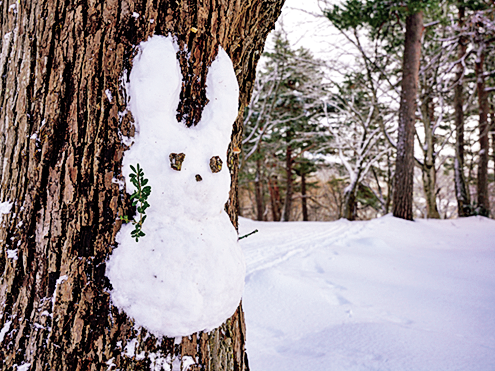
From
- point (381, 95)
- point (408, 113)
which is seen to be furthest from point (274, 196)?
point (408, 113)

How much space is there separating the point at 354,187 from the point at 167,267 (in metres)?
9.16

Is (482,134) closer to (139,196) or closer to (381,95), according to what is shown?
(381,95)

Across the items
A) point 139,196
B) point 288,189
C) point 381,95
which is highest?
point 381,95

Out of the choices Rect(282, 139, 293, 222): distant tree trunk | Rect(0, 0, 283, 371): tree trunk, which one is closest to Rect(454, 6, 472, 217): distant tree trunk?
Rect(282, 139, 293, 222): distant tree trunk

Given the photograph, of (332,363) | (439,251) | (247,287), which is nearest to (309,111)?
(439,251)

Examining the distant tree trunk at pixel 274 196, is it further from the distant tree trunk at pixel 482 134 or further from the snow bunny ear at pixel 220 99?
the snow bunny ear at pixel 220 99

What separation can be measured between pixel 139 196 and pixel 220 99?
0.42m

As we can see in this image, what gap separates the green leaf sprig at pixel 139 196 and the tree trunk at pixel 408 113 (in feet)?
22.6

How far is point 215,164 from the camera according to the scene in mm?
958

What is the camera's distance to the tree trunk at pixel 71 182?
0.84 meters

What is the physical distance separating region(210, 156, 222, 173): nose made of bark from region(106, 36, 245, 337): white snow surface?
13 millimetres

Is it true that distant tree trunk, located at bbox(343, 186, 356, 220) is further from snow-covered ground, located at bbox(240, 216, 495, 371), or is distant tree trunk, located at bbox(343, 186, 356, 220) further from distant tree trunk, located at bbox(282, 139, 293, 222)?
snow-covered ground, located at bbox(240, 216, 495, 371)

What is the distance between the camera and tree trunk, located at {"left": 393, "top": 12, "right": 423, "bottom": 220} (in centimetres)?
663

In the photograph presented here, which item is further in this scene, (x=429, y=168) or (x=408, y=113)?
(x=429, y=168)
